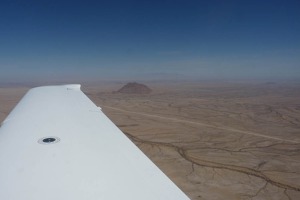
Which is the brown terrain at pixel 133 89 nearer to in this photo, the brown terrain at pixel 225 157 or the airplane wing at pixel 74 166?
the brown terrain at pixel 225 157

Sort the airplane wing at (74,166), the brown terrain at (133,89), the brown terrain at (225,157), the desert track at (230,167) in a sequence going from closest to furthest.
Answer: the airplane wing at (74,166)
the brown terrain at (225,157)
the desert track at (230,167)
the brown terrain at (133,89)

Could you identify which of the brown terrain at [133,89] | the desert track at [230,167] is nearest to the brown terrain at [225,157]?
the desert track at [230,167]

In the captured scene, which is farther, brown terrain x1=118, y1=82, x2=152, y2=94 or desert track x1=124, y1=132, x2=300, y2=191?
brown terrain x1=118, y1=82, x2=152, y2=94

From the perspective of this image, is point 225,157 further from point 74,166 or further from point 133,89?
point 133,89

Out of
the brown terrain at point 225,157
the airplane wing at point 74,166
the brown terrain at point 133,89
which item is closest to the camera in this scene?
the airplane wing at point 74,166

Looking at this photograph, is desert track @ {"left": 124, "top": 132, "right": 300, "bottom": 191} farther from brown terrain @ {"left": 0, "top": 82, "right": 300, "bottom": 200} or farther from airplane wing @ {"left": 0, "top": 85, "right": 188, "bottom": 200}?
airplane wing @ {"left": 0, "top": 85, "right": 188, "bottom": 200}

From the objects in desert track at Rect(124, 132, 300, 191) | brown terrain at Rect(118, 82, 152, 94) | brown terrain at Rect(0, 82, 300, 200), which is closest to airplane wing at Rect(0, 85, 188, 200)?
brown terrain at Rect(0, 82, 300, 200)

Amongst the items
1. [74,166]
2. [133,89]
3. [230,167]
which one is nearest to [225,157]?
[230,167]

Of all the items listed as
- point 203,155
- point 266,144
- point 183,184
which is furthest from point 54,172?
point 266,144
